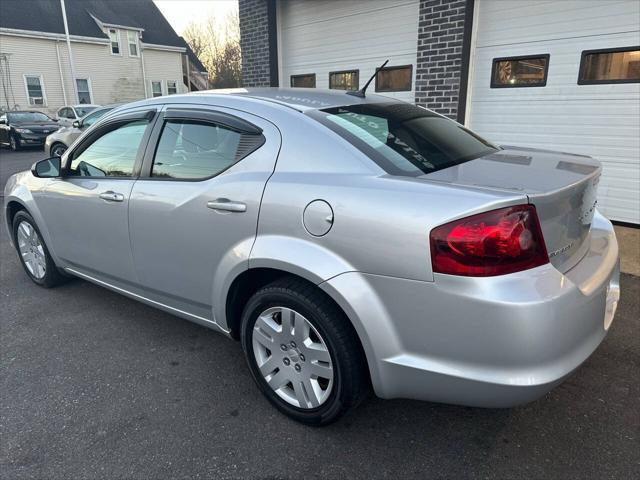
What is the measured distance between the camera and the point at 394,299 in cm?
192

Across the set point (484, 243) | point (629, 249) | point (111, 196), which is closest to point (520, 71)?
point (629, 249)

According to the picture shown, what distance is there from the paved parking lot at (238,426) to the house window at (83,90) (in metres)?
27.1

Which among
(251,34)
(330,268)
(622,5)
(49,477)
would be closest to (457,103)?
(622,5)

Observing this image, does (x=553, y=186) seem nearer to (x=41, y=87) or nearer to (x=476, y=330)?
(x=476, y=330)

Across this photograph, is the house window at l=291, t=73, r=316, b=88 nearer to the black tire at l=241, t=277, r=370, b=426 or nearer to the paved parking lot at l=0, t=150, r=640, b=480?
the paved parking lot at l=0, t=150, r=640, b=480

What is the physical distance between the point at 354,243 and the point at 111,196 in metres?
1.84

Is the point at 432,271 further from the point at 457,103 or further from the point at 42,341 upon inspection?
the point at 457,103

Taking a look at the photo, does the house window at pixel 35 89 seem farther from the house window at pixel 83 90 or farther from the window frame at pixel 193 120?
the window frame at pixel 193 120

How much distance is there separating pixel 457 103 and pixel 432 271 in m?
5.11

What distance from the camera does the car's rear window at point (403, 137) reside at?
2219 mm

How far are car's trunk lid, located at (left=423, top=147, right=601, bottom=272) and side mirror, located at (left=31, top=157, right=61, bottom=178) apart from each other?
2894 mm

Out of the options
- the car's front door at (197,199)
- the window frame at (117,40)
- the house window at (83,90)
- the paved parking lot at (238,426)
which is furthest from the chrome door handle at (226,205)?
the window frame at (117,40)

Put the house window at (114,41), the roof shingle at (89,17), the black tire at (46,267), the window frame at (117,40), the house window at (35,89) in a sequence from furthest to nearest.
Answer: the house window at (114,41), the window frame at (117,40), the house window at (35,89), the roof shingle at (89,17), the black tire at (46,267)

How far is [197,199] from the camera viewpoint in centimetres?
256
